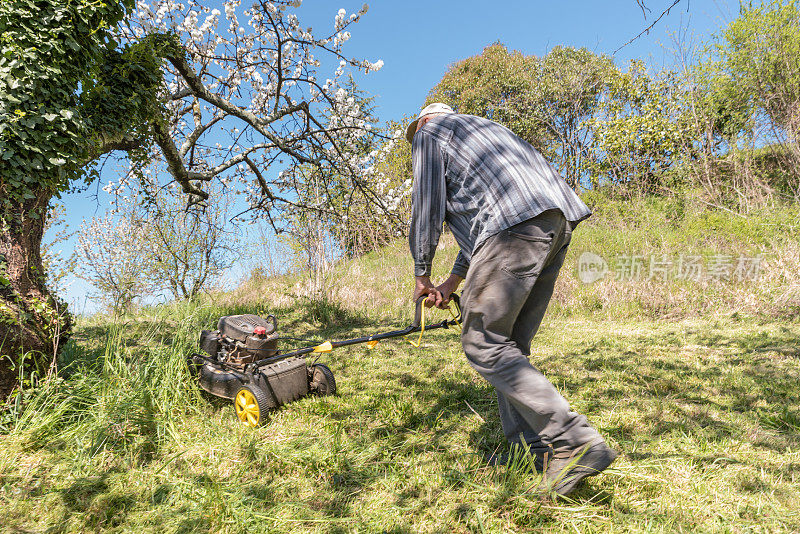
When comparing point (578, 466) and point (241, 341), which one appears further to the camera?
point (241, 341)

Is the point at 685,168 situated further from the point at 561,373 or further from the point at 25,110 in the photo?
the point at 25,110

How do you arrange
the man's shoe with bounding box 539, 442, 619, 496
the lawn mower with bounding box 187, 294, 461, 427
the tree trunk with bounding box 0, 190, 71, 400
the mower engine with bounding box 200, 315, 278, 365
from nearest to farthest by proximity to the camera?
the man's shoe with bounding box 539, 442, 619, 496 < the tree trunk with bounding box 0, 190, 71, 400 < the lawn mower with bounding box 187, 294, 461, 427 < the mower engine with bounding box 200, 315, 278, 365

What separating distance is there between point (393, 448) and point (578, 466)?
1.10 m

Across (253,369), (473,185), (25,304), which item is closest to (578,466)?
(473,185)

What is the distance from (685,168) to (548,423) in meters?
11.6

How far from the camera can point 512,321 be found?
2059mm

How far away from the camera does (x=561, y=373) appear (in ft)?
13.3

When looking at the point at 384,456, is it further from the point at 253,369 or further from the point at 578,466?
the point at 253,369

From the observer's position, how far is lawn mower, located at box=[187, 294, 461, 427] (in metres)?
3.02

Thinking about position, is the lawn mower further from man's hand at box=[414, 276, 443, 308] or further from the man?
the man

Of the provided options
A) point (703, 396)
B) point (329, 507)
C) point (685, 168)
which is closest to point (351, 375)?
point (329, 507)

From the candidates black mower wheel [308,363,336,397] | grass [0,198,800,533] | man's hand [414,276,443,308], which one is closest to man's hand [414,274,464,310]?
man's hand [414,276,443,308]

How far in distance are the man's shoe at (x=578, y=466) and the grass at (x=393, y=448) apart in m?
0.10

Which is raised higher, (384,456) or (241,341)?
(241,341)
